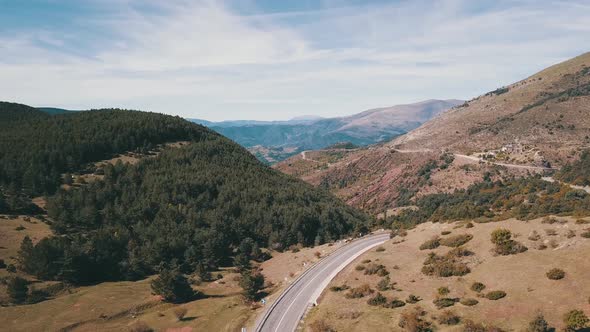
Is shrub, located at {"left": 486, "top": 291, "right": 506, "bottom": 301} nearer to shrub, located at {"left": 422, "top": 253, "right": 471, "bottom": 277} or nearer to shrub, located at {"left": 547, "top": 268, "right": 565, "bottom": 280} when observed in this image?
shrub, located at {"left": 547, "top": 268, "right": 565, "bottom": 280}

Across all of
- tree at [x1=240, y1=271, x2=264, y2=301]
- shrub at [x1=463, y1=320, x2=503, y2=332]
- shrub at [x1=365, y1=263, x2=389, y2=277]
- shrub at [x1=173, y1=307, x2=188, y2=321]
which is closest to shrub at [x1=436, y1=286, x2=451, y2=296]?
shrub at [x1=463, y1=320, x2=503, y2=332]

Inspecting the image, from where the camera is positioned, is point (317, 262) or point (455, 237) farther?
point (317, 262)

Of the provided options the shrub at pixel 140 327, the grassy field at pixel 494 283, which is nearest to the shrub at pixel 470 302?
the grassy field at pixel 494 283

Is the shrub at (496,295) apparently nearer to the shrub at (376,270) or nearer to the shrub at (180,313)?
the shrub at (376,270)

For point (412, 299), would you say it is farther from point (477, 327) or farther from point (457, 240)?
point (457, 240)

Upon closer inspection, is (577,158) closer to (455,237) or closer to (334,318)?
(455,237)

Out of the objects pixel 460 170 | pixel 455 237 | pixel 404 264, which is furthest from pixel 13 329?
pixel 460 170

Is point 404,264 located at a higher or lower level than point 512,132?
lower

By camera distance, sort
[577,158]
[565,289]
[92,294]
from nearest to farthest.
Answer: [565,289]
[92,294]
[577,158]
